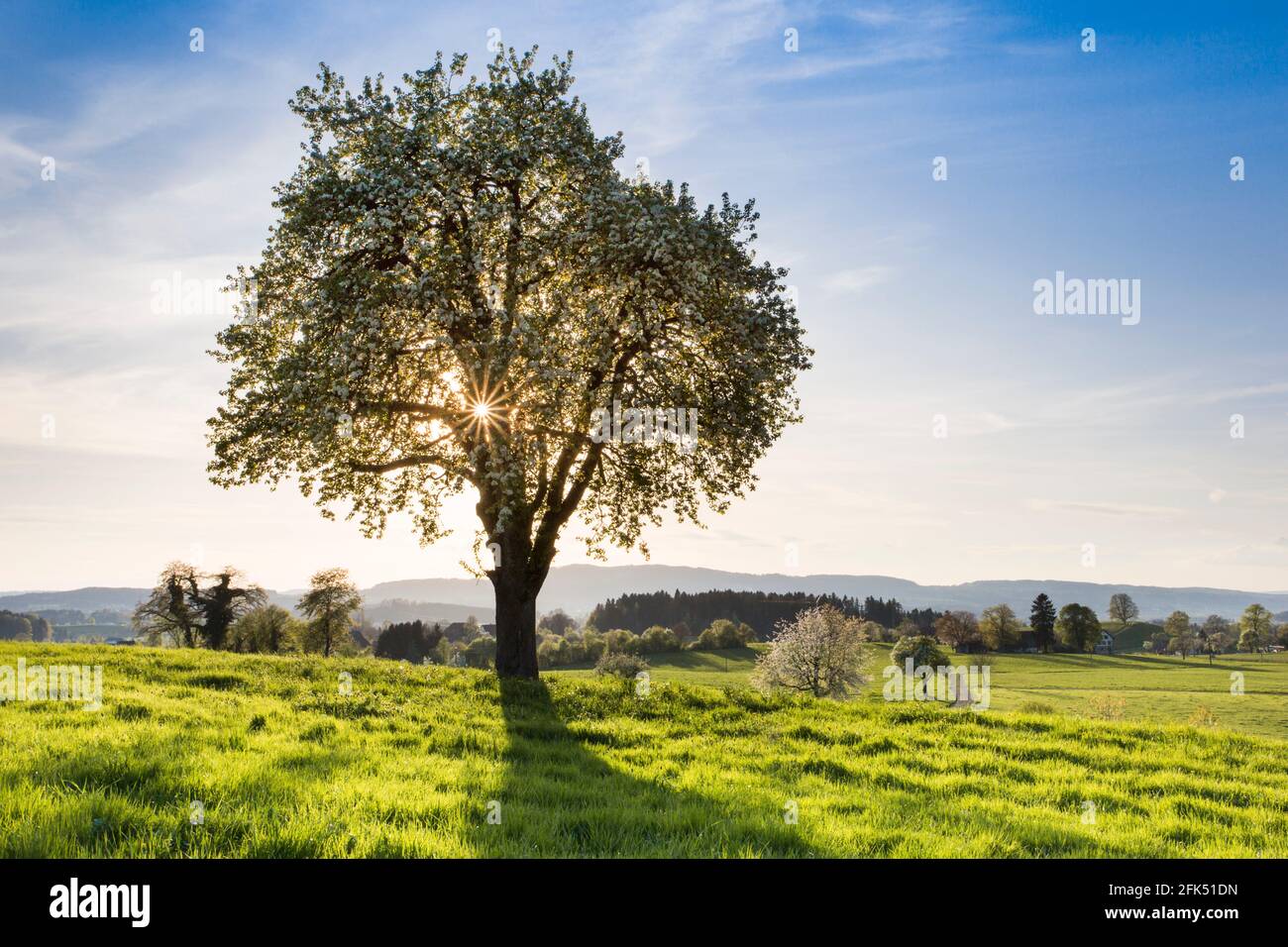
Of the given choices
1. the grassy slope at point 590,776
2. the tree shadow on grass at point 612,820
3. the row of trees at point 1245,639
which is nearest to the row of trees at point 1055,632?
the row of trees at point 1245,639

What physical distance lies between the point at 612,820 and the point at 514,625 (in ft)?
52.2

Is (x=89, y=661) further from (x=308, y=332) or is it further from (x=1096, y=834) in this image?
(x=1096, y=834)

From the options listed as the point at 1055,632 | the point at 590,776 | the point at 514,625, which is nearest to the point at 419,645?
the point at 1055,632

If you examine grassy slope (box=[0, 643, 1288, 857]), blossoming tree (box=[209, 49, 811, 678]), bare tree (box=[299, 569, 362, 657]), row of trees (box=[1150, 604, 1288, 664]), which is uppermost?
blossoming tree (box=[209, 49, 811, 678])

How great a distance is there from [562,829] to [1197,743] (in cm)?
1600

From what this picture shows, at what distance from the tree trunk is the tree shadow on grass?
11.4 meters

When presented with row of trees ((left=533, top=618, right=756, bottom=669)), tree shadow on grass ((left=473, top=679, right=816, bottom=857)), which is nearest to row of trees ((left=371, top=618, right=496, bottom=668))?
row of trees ((left=533, top=618, right=756, bottom=669))

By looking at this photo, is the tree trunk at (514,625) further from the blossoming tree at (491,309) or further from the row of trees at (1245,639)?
the row of trees at (1245,639)

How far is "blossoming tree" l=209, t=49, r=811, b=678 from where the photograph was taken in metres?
20.0

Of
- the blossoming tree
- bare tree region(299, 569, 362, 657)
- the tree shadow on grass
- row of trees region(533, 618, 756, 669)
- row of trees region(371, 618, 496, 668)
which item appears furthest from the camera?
row of trees region(533, 618, 756, 669)

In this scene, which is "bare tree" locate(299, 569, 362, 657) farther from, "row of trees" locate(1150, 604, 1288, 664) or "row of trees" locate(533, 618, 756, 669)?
"row of trees" locate(1150, 604, 1288, 664)

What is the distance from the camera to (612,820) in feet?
28.1

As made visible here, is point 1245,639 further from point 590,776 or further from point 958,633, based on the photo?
point 590,776
